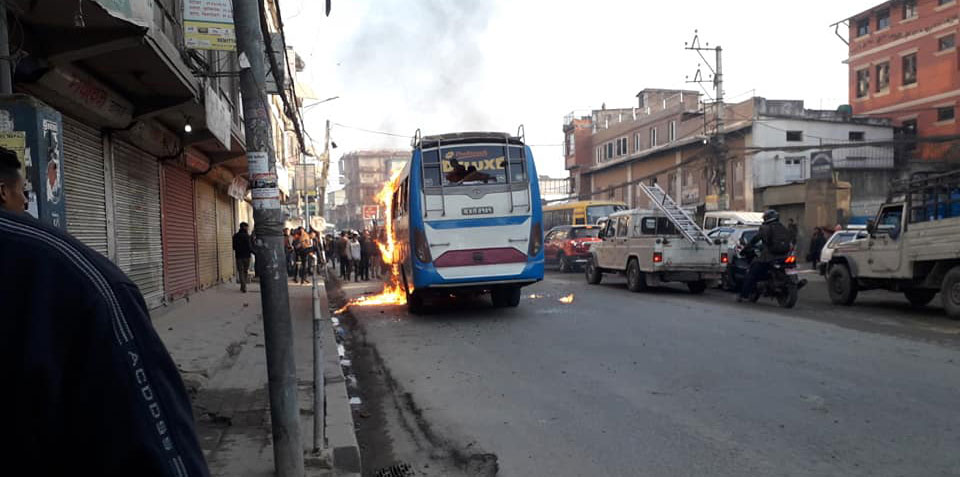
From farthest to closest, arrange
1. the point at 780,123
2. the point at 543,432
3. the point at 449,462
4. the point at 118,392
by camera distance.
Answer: the point at 780,123 < the point at 543,432 < the point at 449,462 < the point at 118,392

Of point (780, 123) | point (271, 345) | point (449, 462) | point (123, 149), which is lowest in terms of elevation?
point (449, 462)

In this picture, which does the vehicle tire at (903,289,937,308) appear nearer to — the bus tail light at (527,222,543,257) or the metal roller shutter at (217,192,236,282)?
the bus tail light at (527,222,543,257)

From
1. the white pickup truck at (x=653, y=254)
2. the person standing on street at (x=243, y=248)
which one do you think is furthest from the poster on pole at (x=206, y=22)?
the white pickup truck at (x=653, y=254)

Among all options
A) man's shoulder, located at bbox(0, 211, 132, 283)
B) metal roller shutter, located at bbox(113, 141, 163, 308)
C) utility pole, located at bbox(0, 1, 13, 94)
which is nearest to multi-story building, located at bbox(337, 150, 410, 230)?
metal roller shutter, located at bbox(113, 141, 163, 308)

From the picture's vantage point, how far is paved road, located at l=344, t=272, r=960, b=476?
4.55 meters

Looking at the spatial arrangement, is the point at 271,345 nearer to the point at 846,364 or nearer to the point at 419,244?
the point at 846,364

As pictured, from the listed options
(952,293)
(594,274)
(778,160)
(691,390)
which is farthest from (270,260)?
(778,160)

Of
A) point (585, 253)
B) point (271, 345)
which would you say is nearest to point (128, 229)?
point (271, 345)

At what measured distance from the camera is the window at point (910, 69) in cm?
3644

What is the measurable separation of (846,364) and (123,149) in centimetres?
1127

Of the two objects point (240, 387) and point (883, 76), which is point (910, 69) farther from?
point (240, 387)

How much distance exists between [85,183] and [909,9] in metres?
41.8

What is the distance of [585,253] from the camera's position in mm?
23297

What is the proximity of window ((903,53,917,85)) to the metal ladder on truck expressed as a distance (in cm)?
2947
